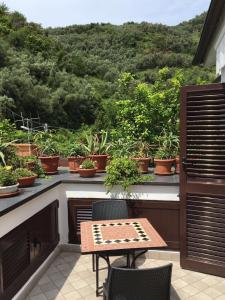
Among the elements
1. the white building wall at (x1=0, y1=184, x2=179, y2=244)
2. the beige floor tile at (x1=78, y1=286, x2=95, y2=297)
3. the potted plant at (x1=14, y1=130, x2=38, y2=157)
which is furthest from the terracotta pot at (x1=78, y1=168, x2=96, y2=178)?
the beige floor tile at (x1=78, y1=286, x2=95, y2=297)

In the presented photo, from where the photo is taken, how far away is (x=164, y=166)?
4.68 metres

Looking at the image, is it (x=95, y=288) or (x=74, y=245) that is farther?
(x=74, y=245)

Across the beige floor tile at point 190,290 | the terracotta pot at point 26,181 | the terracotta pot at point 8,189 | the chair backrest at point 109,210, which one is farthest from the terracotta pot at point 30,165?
the beige floor tile at point 190,290

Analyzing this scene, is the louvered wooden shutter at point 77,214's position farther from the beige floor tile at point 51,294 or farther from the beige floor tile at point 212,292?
the beige floor tile at point 212,292

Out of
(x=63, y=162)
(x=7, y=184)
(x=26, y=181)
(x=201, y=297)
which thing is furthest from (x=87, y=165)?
(x=201, y=297)

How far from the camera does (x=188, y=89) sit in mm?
3865

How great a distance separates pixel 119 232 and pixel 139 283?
41.2 inches

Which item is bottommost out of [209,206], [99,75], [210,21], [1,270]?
[1,270]

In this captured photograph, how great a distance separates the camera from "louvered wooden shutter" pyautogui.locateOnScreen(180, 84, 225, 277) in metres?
3.73

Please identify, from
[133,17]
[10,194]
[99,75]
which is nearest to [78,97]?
[99,75]

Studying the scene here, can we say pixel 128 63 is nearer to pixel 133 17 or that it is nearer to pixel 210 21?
pixel 133 17

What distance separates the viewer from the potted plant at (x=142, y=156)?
4758 millimetres

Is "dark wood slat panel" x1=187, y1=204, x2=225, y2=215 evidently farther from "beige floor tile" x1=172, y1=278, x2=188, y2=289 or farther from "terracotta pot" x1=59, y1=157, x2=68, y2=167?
"terracotta pot" x1=59, y1=157, x2=68, y2=167

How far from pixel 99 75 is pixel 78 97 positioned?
19.2 feet
